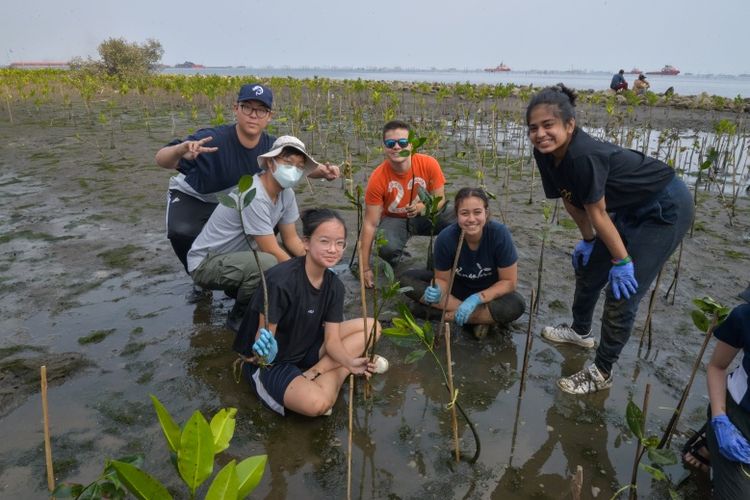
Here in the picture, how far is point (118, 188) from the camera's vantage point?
684cm

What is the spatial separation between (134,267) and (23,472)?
2.47m

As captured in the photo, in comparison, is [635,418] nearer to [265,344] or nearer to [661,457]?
[661,457]

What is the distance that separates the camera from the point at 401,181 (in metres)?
4.30

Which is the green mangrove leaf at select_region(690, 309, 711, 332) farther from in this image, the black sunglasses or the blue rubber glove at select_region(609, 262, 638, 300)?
the black sunglasses

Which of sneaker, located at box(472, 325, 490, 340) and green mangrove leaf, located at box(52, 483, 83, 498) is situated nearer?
green mangrove leaf, located at box(52, 483, 83, 498)

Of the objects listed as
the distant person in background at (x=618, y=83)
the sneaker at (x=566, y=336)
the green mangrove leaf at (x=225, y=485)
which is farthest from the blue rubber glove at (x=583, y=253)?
the distant person in background at (x=618, y=83)

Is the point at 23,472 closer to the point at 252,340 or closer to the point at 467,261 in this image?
the point at 252,340

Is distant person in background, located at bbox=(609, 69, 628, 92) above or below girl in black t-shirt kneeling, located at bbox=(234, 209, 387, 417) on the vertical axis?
above

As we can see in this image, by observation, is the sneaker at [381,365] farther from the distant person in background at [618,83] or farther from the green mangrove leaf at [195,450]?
the distant person in background at [618,83]

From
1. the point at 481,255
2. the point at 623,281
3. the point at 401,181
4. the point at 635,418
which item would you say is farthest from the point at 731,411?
the point at 401,181

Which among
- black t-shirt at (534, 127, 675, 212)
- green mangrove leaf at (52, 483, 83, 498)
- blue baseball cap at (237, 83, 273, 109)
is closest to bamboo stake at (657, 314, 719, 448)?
black t-shirt at (534, 127, 675, 212)

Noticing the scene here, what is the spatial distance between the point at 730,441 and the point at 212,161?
3.38 m

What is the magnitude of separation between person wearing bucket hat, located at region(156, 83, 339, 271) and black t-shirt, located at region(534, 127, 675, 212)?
1486 millimetres

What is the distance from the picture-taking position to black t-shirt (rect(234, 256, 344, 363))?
2578 millimetres
